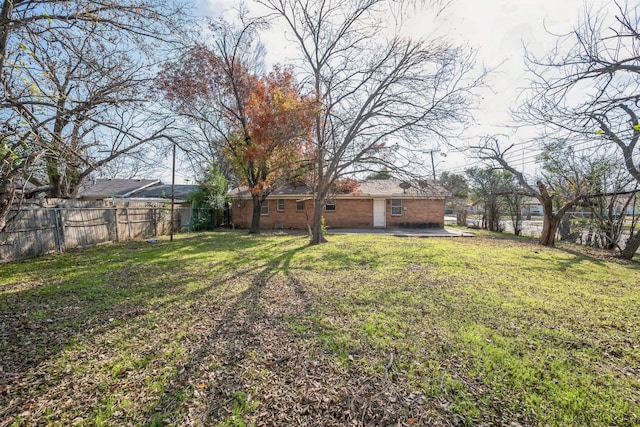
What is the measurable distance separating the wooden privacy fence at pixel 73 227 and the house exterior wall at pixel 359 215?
680 cm

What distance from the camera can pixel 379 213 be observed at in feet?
59.1

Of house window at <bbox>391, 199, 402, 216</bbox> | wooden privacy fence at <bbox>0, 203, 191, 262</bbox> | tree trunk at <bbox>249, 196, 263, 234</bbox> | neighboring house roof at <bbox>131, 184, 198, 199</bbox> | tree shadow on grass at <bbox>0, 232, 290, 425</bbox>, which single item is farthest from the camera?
neighboring house roof at <bbox>131, 184, 198, 199</bbox>

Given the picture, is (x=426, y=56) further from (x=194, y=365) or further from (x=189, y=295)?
(x=194, y=365)

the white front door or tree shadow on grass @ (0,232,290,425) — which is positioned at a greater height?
the white front door

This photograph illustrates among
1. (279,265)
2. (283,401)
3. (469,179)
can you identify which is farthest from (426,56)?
(469,179)

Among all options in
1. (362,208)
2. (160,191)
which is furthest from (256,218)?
(160,191)

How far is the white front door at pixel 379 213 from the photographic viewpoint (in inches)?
707

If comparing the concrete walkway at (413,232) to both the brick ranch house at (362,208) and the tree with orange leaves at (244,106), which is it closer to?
the brick ranch house at (362,208)

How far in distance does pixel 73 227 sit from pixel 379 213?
1484 centimetres

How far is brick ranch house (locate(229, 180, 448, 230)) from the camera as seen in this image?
17625mm

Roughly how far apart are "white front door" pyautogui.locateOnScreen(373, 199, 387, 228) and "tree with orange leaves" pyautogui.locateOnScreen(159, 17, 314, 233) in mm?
6348

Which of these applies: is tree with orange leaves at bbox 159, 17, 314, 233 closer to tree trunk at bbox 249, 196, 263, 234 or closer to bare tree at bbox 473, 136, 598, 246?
tree trunk at bbox 249, 196, 263, 234

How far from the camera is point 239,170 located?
15.3 m

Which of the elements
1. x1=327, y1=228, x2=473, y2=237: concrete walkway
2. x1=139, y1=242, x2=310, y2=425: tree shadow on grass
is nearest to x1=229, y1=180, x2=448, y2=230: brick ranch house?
x1=327, y1=228, x2=473, y2=237: concrete walkway
